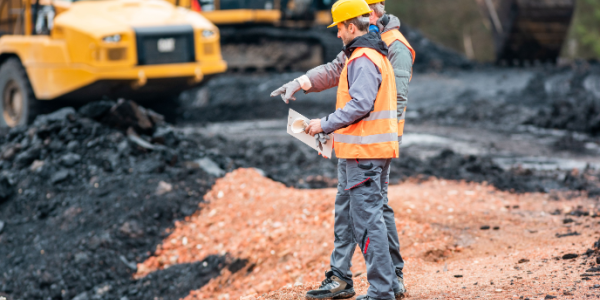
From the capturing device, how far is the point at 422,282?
383 cm

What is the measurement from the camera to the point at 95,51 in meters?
9.18

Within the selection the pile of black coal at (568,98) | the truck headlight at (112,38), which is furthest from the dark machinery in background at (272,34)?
the truck headlight at (112,38)

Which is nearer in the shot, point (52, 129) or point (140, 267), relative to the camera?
point (140, 267)

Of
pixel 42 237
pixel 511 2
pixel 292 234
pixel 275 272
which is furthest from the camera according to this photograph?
pixel 511 2

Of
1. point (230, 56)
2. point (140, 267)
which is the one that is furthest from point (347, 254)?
point (230, 56)

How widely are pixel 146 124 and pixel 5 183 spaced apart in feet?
5.41

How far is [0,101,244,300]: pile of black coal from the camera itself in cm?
504

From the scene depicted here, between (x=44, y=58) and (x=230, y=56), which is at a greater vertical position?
(x=44, y=58)

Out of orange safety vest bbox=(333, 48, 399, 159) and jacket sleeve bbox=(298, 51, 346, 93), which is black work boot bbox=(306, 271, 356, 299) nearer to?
orange safety vest bbox=(333, 48, 399, 159)

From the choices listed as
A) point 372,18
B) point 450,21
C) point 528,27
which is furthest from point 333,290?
point 450,21

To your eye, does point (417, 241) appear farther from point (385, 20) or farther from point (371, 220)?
point (385, 20)

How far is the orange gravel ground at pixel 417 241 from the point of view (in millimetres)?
3678

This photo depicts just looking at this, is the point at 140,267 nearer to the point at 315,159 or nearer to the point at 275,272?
the point at 275,272

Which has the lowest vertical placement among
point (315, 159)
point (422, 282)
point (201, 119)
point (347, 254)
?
point (201, 119)
